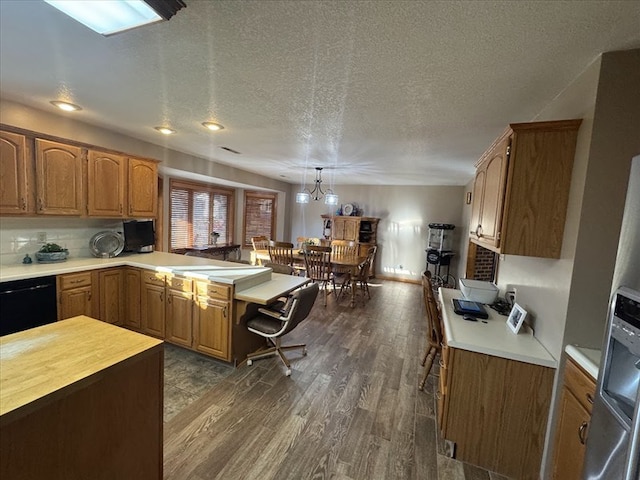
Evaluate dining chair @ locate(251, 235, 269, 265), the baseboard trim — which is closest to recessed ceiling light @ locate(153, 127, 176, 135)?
dining chair @ locate(251, 235, 269, 265)

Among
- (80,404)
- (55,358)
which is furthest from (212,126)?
(80,404)

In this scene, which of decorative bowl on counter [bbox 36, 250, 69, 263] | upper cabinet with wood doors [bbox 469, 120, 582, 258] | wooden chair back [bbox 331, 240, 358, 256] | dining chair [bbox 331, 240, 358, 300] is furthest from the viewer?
wooden chair back [bbox 331, 240, 358, 256]

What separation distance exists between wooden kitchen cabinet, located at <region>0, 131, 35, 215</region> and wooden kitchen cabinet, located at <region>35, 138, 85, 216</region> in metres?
0.07

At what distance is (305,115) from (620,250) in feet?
7.12

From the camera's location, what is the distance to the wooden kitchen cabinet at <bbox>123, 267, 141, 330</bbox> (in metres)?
3.16

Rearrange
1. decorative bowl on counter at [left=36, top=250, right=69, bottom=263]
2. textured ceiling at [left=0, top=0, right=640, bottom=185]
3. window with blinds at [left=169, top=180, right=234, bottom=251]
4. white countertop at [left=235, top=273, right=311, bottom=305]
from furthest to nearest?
window with blinds at [left=169, top=180, right=234, bottom=251], decorative bowl on counter at [left=36, top=250, right=69, bottom=263], white countertop at [left=235, top=273, right=311, bottom=305], textured ceiling at [left=0, top=0, right=640, bottom=185]

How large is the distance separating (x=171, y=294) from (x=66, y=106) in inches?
77.8

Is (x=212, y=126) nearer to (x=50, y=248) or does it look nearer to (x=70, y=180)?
(x=70, y=180)

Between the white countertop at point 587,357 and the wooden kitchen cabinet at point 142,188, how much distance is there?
4.23 m

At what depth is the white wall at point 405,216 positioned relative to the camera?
6.50 meters

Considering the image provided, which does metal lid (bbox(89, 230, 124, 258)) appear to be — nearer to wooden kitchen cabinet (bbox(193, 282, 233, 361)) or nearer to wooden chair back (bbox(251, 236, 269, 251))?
wooden kitchen cabinet (bbox(193, 282, 233, 361))

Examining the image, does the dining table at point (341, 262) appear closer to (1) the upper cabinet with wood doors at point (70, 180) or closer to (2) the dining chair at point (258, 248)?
(2) the dining chair at point (258, 248)

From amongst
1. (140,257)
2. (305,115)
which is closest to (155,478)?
(305,115)

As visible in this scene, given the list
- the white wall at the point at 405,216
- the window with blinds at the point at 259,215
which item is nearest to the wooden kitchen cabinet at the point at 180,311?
the window with blinds at the point at 259,215
